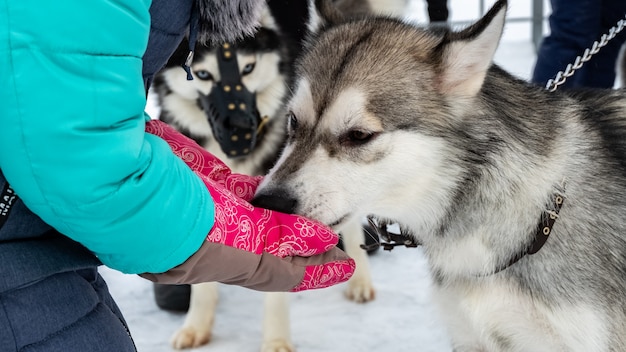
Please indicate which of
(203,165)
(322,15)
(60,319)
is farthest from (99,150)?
(322,15)

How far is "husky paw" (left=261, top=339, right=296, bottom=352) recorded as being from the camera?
98.1 inches

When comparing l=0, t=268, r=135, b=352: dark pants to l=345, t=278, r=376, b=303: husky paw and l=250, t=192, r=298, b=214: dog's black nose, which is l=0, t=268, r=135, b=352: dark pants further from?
l=345, t=278, r=376, b=303: husky paw

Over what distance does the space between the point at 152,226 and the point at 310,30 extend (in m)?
0.88

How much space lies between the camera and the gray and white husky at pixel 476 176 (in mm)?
1518

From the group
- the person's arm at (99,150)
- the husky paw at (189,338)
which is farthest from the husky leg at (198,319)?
the person's arm at (99,150)

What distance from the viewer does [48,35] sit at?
39.9 inches

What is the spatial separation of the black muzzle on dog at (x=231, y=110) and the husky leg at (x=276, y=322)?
1.75ft

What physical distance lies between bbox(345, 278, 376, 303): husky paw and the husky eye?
147 centimetres

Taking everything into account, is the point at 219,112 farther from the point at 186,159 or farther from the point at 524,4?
the point at 524,4

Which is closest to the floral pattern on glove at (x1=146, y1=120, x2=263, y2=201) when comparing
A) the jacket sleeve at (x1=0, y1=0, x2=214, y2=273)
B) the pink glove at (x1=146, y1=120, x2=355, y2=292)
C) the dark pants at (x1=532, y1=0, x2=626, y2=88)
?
the pink glove at (x1=146, y1=120, x2=355, y2=292)

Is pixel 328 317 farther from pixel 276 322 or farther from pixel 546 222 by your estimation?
pixel 546 222

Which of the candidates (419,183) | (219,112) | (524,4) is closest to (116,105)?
(419,183)

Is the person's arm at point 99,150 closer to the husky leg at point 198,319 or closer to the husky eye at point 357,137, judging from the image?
the husky eye at point 357,137

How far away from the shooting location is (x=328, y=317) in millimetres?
2801
